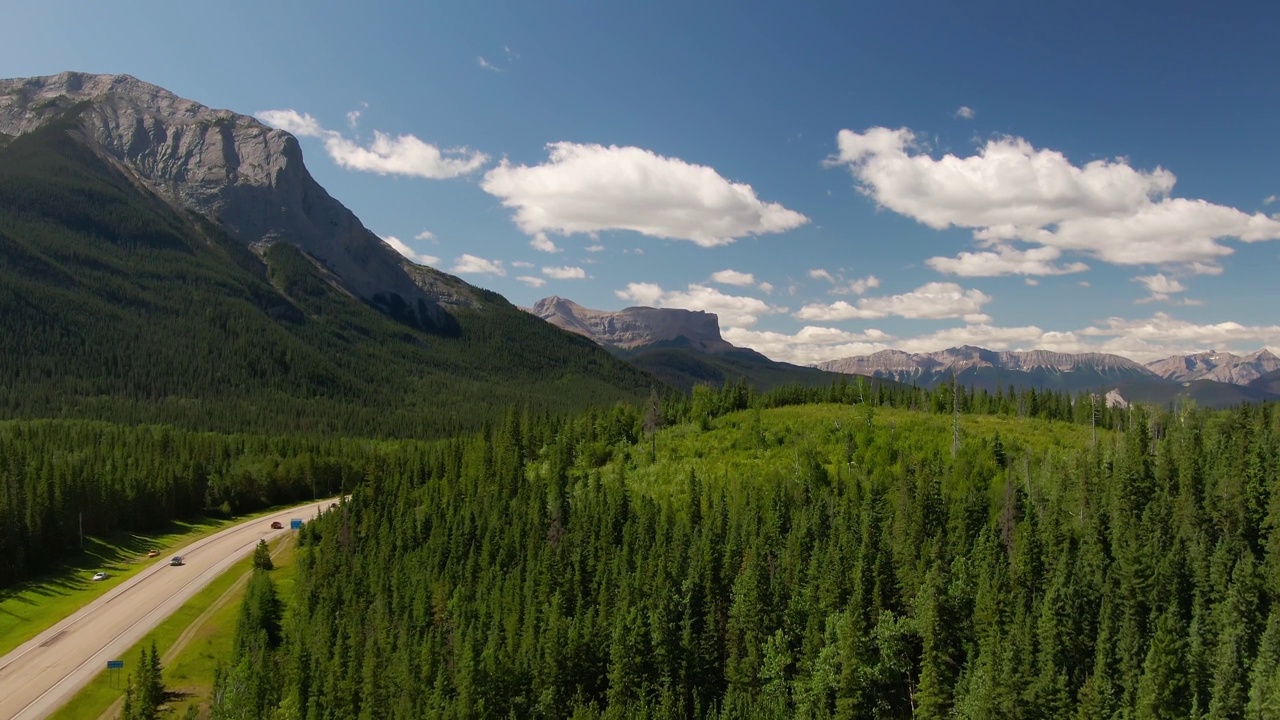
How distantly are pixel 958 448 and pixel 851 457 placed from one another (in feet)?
54.7

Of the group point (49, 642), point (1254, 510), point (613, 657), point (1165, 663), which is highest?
point (1254, 510)

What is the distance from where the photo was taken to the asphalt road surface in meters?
96.1

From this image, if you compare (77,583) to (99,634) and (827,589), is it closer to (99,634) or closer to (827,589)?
(99,634)

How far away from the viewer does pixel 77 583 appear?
134375 millimetres

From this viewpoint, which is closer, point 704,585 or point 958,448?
point 704,585

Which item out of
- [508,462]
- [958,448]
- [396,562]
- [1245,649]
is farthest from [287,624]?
[1245,649]

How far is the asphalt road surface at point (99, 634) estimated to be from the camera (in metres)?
96.1

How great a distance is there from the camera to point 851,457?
133 meters

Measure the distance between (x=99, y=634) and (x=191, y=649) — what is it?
12.9 metres

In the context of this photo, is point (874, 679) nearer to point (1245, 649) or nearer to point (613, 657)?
point (613, 657)

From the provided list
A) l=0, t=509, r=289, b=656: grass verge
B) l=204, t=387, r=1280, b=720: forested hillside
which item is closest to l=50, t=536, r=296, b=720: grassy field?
l=204, t=387, r=1280, b=720: forested hillside

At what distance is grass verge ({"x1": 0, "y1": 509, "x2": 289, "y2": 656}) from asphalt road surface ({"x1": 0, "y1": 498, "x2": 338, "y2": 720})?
241 cm

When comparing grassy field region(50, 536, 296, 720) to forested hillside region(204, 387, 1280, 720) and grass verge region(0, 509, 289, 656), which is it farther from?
grass verge region(0, 509, 289, 656)

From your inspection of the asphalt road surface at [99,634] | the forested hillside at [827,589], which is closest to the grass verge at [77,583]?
the asphalt road surface at [99,634]
